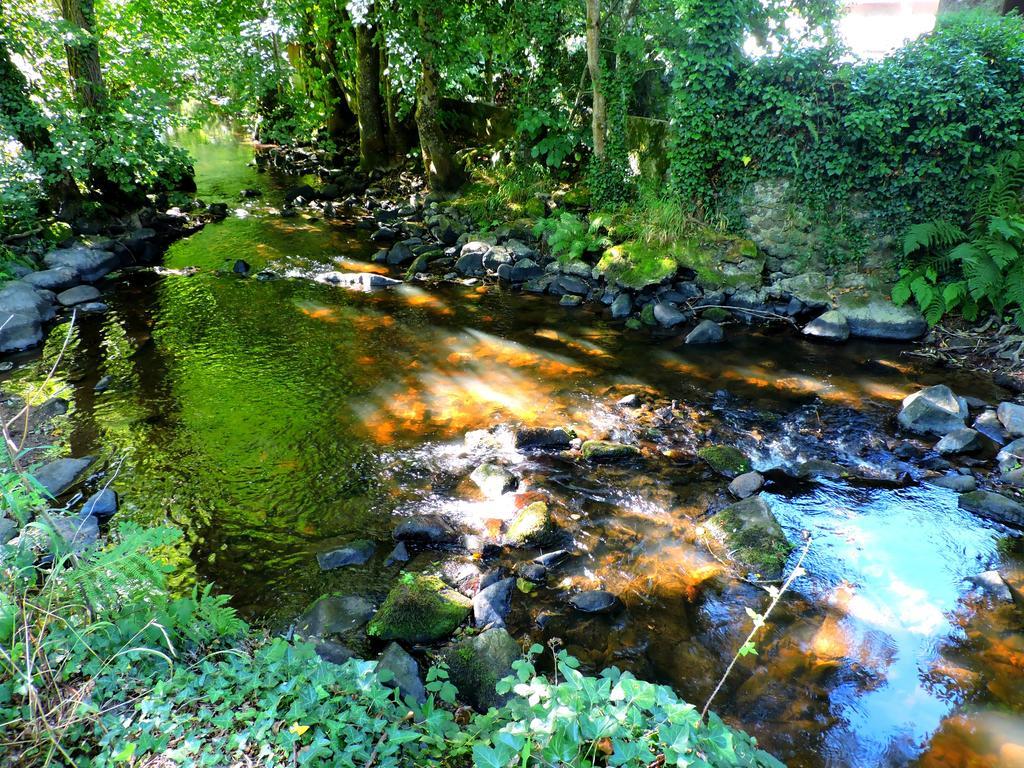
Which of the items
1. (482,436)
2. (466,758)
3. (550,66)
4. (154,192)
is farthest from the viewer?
(154,192)

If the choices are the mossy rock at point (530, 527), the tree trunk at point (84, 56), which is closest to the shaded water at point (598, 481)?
the mossy rock at point (530, 527)

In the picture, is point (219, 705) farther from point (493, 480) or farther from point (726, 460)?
point (726, 460)

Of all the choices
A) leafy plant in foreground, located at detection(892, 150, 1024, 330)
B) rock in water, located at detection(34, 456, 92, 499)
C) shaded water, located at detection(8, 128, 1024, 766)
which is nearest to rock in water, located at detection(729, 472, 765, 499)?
shaded water, located at detection(8, 128, 1024, 766)

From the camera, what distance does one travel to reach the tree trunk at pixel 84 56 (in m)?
12.8

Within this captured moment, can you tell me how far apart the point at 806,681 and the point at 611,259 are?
889 centimetres

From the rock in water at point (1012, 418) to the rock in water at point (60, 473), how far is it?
10565 millimetres

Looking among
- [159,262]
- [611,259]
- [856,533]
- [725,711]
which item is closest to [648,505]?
[856,533]

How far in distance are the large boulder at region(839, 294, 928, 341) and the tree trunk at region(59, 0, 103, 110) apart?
15521 mm

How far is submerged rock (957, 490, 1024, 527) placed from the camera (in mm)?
6090

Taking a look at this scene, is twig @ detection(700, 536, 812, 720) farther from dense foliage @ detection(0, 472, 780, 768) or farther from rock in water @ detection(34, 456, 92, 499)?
rock in water @ detection(34, 456, 92, 499)

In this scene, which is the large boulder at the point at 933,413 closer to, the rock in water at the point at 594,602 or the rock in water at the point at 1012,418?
the rock in water at the point at 1012,418

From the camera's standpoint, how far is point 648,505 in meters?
6.40

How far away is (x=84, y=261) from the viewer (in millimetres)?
12609

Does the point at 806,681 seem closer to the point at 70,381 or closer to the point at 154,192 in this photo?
the point at 70,381
